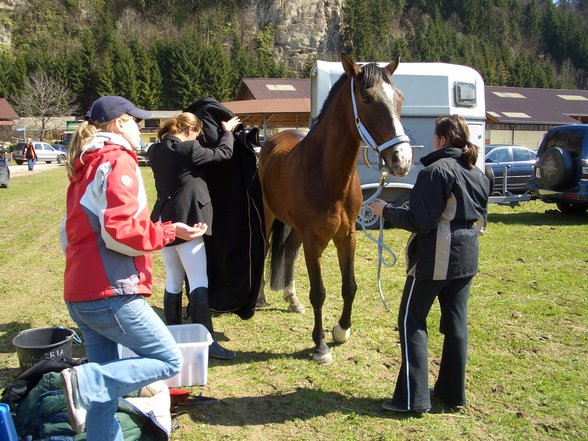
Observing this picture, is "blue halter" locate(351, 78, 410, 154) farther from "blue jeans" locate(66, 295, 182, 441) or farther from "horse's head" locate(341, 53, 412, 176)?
"blue jeans" locate(66, 295, 182, 441)

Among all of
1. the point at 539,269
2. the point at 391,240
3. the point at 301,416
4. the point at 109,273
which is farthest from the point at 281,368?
the point at 391,240

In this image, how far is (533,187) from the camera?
12.1 m

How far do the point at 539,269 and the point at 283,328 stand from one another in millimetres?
4133

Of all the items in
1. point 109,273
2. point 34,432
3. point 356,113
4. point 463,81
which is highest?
point 463,81

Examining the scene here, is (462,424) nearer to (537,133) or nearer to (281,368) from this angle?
(281,368)

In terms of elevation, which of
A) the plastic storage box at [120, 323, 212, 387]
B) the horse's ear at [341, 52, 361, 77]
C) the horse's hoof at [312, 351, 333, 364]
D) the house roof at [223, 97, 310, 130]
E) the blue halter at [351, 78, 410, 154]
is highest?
the house roof at [223, 97, 310, 130]

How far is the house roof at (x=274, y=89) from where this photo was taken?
46375 mm

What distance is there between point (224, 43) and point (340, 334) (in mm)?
89528

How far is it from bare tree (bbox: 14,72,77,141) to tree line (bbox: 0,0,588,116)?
1.16 m

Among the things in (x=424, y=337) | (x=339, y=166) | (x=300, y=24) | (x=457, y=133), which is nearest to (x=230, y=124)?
(x=339, y=166)

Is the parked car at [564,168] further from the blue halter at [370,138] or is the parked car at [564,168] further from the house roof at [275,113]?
the house roof at [275,113]

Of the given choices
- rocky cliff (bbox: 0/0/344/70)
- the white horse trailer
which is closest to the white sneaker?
the white horse trailer

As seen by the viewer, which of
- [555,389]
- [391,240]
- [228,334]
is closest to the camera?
[555,389]

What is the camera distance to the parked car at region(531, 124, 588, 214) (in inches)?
439
